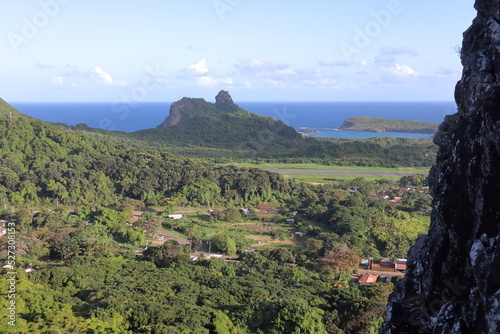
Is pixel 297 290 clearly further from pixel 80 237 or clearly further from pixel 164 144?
pixel 164 144

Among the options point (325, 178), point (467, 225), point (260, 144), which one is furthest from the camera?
point (260, 144)

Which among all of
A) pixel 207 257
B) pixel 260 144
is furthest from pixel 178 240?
pixel 260 144

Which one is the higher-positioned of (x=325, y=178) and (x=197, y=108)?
(x=197, y=108)

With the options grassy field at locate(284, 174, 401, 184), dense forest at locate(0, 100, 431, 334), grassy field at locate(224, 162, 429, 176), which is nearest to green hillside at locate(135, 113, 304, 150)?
grassy field at locate(224, 162, 429, 176)

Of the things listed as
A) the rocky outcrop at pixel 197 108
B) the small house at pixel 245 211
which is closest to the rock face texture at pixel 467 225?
the small house at pixel 245 211

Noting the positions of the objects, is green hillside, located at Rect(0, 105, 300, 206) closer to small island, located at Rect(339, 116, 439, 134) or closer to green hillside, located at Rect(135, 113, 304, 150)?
green hillside, located at Rect(135, 113, 304, 150)

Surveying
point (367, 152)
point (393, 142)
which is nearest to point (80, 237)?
point (367, 152)

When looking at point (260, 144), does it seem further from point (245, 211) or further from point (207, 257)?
point (207, 257)
